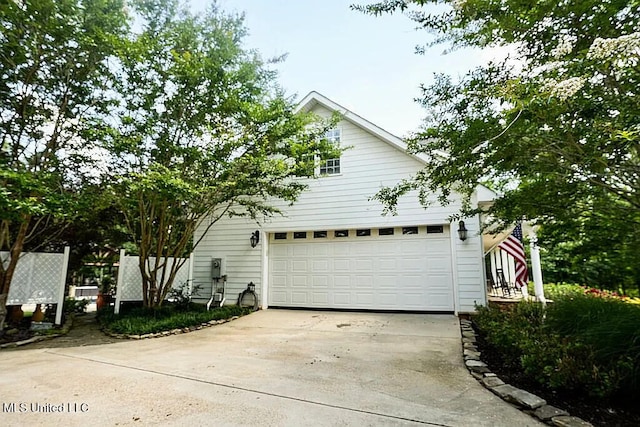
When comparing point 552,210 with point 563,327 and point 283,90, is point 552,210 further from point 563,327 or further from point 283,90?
point 283,90

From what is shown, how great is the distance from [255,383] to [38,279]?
19.5 feet

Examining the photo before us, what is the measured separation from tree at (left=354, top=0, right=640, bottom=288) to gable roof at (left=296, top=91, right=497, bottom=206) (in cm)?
289

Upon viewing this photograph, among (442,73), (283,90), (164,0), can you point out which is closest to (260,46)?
(283,90)

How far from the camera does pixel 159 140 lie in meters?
6.83

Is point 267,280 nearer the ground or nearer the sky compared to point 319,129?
nearer the ground

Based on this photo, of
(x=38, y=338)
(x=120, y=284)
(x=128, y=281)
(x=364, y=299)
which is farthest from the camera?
(x=364, y=299)

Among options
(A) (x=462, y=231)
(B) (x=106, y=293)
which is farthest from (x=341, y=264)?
(B) (x=106, y=293)

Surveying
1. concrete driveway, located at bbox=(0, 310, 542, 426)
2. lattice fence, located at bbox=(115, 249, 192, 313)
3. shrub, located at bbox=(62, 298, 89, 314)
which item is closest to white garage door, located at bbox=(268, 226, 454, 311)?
concrete driveway, located at bbox=(0, 310, 542, 426)

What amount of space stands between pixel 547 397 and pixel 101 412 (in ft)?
12.6

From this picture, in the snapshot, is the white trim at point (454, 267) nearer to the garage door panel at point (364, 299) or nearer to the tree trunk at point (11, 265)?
the garage door panel at point (364, 299)

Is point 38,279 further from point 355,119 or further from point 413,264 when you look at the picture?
point 413,264

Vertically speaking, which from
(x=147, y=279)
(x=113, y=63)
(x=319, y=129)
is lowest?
(x=147, y=279)

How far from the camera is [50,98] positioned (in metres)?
6.38

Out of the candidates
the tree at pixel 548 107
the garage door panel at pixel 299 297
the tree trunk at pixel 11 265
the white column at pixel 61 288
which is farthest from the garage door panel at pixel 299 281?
the tree trunk at pixel 11 265
